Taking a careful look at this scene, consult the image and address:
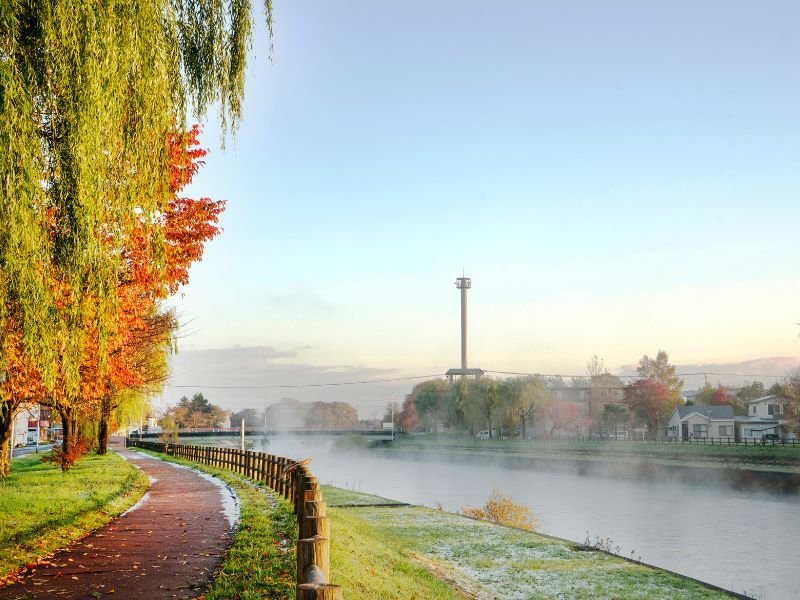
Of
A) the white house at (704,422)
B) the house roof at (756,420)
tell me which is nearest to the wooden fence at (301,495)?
the white house at (704,422)

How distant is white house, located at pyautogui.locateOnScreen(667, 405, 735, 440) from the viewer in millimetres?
103088

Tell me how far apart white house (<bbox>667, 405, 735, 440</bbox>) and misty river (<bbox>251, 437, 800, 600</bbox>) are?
4705 cm

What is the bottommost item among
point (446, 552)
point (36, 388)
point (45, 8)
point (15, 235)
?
point (446, 552)

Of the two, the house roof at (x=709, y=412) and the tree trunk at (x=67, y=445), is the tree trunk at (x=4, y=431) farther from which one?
the house roof at (x=709, y=412)

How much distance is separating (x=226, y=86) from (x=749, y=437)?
100345 mm

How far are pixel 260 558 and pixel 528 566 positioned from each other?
6.88 meters

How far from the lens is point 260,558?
1170 cm

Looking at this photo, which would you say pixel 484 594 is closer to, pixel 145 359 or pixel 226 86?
pixel 226 86

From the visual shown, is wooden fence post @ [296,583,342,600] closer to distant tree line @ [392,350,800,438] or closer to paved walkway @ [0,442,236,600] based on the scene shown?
paved walkway @ [0,442,236,600]

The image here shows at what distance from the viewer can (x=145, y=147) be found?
9398 millimetres

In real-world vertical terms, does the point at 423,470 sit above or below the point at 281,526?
below

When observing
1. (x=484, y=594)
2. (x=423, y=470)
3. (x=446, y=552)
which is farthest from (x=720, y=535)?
(x=423, y=470)

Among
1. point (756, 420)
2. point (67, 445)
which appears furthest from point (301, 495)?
point (756, 420)

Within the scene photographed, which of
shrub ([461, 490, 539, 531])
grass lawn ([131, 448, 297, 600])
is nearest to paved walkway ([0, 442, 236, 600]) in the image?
grass lawn ([131, 448, 297, 600])
